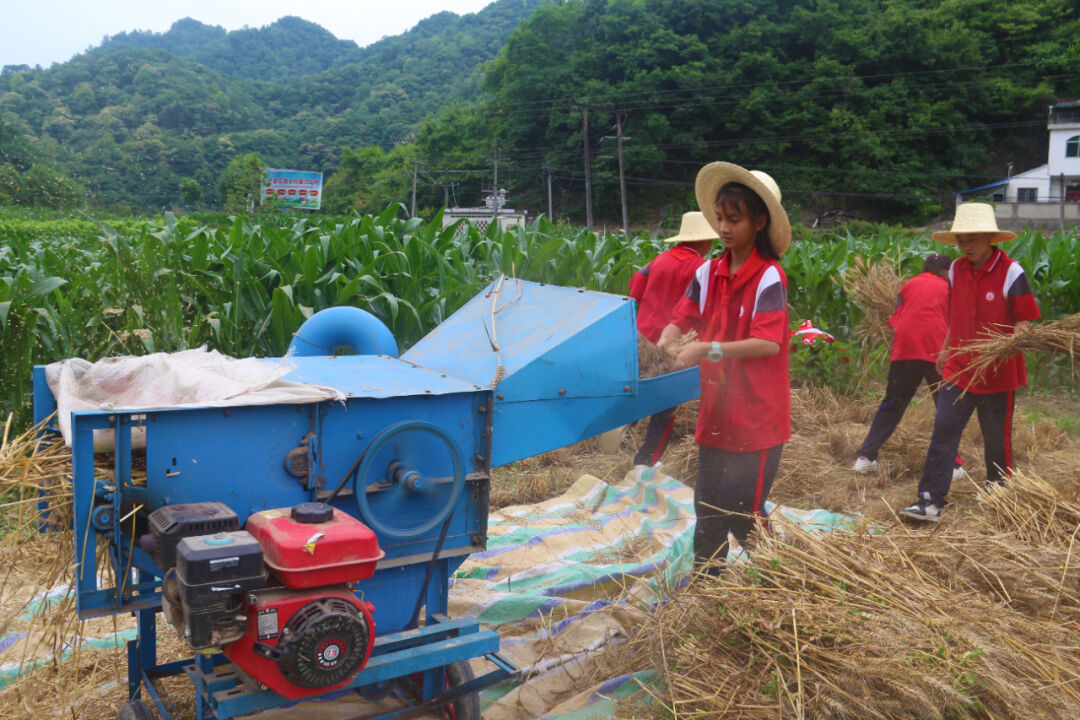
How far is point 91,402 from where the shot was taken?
2.35 metres

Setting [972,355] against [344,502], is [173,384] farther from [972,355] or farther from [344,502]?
[972,355]

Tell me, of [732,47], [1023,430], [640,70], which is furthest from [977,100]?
[1023,430]

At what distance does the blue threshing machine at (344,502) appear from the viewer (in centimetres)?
189

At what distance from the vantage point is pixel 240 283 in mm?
5539

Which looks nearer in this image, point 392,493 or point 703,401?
point 392,493

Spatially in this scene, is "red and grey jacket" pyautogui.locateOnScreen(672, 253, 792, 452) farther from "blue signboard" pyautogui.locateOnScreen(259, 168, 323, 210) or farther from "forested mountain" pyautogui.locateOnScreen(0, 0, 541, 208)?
"forested mountain" pyautogui.locateOnScreen(0, 0, 541, 208)

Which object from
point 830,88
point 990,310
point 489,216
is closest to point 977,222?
point 990,310

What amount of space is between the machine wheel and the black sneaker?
121 inches

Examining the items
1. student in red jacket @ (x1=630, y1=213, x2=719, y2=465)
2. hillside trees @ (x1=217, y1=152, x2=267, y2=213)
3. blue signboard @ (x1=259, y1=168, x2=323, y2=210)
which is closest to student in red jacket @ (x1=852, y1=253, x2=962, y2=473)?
student in red jacket @ (x1=630, y1=213, x2=719, y2=465)

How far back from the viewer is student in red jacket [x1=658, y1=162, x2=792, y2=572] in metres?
2.85

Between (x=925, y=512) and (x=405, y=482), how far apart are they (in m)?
3.31

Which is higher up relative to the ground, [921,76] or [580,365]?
[921,76]

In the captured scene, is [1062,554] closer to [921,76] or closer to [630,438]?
[630,438]

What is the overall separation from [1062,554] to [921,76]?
5901 cm
